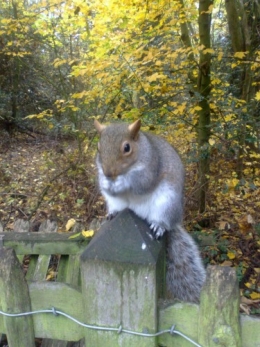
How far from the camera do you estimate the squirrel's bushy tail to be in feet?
4.52

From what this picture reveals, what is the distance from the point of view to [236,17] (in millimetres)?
4344

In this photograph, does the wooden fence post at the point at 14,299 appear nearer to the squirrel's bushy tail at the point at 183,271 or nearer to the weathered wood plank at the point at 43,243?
the squirrel's bushy tail at the point at 183,271

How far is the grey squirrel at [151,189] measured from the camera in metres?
1.42

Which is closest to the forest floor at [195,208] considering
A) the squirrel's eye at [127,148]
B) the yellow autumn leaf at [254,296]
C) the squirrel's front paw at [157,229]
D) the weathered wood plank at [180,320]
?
the yellow autumn leaf at [254,296]

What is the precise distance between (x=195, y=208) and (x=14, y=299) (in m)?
2.79

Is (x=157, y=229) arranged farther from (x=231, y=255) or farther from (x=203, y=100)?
(x=203, y=100)

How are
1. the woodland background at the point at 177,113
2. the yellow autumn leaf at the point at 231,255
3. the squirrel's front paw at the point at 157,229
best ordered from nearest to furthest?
the squirrel's front paw at the point at 157,229
the yellow autumn leaf at the point at 231,255
the woodland background at the point at 177,113

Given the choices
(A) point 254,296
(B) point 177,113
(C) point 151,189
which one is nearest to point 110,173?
(C) point 151,189

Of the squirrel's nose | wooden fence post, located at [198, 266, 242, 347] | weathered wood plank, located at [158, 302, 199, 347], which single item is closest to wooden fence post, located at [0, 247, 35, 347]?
weathered wood plank, located at [158, 302, 199, 347]

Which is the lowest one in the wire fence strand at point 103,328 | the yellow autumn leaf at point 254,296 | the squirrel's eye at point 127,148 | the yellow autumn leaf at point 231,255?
the yellow autumn leaf at point 254,296

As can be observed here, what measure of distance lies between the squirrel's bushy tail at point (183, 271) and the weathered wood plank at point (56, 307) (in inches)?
16.8

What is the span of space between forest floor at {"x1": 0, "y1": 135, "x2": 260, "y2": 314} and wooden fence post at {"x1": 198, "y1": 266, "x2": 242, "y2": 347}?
1.23 metres

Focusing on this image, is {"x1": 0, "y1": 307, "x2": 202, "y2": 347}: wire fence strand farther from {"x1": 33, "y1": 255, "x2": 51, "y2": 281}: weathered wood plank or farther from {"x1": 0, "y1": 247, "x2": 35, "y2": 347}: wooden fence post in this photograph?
{"x1": 33, "y1": 255, "x2": 51, "y2": 281}: weathered wood plank

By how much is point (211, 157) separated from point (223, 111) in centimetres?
51
